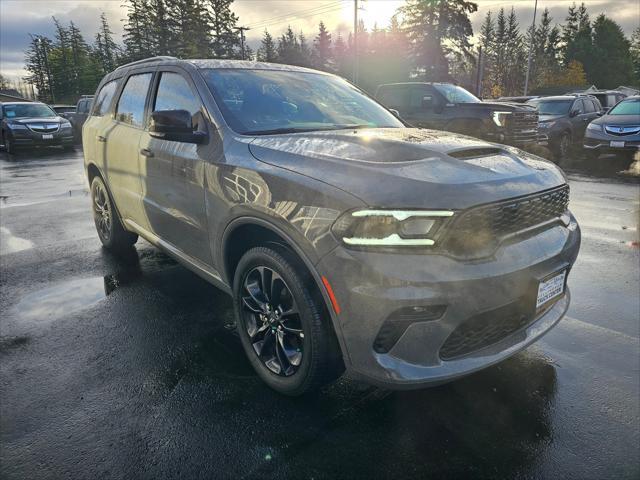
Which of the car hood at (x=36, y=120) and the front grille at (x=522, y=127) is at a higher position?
the car hood at (x=36, y=120)

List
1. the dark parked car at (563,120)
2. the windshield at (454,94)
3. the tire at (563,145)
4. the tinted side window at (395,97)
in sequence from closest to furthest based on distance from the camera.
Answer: the windshield at (454,94) < the tinted side window at (395,97) < the dark parked car at (563,120) < the tire at (563,145)

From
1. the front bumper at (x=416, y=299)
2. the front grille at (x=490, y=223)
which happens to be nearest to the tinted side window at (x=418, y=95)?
the front grille at (x=490, y=223)

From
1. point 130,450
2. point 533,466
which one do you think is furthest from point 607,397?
point 130,450

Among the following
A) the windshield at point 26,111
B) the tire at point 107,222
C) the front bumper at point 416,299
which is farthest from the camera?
the windshield at point 26,111

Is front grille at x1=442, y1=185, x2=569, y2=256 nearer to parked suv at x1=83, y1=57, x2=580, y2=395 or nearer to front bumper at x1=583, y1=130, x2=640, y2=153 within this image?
parked suv at x1=83, y1=57, x2=580, y2=395

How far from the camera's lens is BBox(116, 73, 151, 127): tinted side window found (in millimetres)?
3978

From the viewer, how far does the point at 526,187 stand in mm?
2316

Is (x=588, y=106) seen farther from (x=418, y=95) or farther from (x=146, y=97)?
(x=146, y=97)

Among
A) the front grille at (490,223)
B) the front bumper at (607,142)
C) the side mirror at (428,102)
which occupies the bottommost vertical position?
the front bumper at (607,142)

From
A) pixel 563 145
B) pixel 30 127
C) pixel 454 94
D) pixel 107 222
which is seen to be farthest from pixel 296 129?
pixel 30 127

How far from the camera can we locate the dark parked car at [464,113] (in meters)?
11.5

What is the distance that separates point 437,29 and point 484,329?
57336 millimetres

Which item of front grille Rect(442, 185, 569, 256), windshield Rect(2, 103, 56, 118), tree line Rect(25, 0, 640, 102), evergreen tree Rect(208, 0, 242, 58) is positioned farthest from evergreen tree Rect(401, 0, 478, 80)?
front grille Rect(442, 185, 569, 256)

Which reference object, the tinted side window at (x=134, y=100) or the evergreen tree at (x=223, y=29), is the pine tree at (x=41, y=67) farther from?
the tinted side window at (x=134, y=100)
